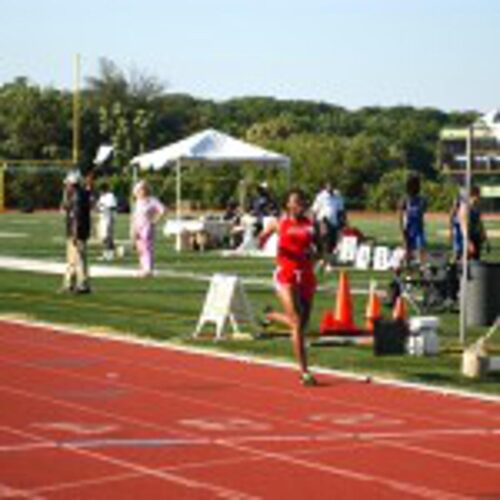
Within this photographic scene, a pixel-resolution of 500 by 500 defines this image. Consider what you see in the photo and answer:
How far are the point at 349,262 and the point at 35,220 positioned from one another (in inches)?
1252

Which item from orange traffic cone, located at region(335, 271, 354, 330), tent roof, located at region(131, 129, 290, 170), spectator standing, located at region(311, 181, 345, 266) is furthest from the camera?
tent roof, located at region(131, 129, 290, 170)

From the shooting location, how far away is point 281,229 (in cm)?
1617

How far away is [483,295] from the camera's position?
21328mm

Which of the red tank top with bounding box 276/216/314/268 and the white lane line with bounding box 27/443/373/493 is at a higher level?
the red tank top with bounding box 276/216/314/268

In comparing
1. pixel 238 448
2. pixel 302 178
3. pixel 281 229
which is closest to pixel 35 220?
pixel 302 178

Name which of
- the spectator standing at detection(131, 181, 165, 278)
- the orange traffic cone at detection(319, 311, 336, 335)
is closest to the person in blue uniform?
the spectator standing at detection(131, 181, 165, 278)

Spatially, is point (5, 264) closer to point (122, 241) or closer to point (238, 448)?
point (122, 241)

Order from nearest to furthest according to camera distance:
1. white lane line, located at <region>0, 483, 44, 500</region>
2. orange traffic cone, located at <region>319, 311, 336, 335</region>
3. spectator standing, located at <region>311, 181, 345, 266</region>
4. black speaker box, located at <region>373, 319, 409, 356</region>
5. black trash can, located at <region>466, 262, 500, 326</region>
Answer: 1. white lane line, located at <region>0, 483, 44, 500</region>
2. black speaker box, located at <region>373, 319, 409, 356</region>
3. orange traffic cone, located at <region>319, 311, 336, 335</region>
4. black trash can, located at <region>466, 262, 500, 326</region>
5. spectator standing, located at <region>311, 181, 345, 266</region>

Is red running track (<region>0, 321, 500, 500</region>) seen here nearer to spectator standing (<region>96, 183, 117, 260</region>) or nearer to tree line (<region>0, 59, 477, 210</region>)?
spectator standing (<region>96, 183, 117, 260</region>)

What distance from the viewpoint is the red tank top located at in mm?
16016

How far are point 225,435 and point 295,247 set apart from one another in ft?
Result: 11.8

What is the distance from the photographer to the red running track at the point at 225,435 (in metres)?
10.8

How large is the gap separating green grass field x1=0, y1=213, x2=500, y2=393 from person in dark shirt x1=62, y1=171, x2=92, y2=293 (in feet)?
1.01

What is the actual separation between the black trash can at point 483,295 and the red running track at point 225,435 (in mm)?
4782
